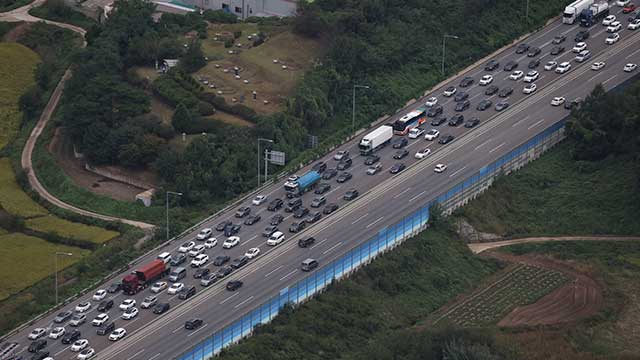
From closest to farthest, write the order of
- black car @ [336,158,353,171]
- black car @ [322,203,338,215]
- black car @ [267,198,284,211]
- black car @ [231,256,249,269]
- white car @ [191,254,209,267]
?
black car @ [231,256,249,269]
white car @ [191,254,209,267]
black car @ [322,203,338,215]
black car @ [267,198,284,211]
black car @ [336,158,353,171]

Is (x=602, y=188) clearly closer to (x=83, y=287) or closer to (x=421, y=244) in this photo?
(x=421, y=244)

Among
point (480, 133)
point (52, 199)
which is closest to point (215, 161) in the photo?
point (52, 199)

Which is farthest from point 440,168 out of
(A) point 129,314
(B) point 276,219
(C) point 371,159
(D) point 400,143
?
(A) point 129,314

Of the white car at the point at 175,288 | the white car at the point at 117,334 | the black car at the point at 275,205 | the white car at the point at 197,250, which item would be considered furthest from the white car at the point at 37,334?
the black car at the point at 275,205

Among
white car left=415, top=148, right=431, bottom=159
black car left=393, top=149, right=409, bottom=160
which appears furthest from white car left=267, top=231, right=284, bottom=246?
Answer: white car left=415, top=148, right=431, bottom=159

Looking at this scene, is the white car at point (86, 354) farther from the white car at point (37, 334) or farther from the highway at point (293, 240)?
the white car at point (37, 334)

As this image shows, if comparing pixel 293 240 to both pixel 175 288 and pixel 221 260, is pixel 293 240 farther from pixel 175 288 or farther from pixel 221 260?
pixel 175 288

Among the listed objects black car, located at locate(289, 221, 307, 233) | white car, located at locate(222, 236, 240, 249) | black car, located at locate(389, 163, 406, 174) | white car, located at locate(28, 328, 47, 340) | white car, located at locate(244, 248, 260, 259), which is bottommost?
white car, located at locate(28, 328, 47, 340)

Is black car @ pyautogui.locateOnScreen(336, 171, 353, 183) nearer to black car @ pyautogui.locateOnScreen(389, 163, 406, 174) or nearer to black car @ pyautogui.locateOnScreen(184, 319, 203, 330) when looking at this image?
black car @ pyautogui.locateOnScreen(389, 163, 406, 174)
